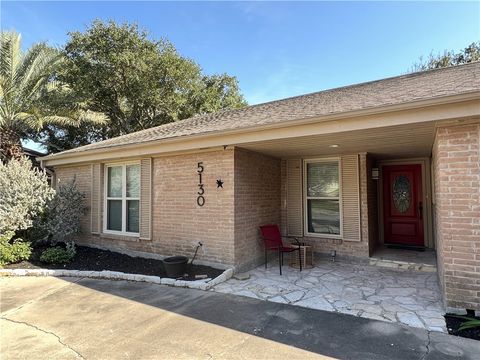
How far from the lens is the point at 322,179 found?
7648mm

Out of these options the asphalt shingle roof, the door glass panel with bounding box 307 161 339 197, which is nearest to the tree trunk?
the asphalt shingle roof

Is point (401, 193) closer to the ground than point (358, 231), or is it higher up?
higher up

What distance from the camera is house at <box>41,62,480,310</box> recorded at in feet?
13.0

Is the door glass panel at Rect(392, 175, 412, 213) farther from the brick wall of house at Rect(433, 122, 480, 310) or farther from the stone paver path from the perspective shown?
the brick wall of house at Rect(433, 122, 480, 310)

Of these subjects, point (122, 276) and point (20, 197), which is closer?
point (122, 276)

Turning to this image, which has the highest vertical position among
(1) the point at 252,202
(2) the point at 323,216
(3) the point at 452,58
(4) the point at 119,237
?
(3) the point at 452,58

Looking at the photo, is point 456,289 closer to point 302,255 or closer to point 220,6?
point 302,255

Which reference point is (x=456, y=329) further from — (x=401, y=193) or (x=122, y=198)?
(x=122, y=198)

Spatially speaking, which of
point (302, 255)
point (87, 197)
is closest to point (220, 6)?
point (87, 197)

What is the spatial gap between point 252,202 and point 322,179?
214 cm

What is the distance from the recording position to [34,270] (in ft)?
21.1

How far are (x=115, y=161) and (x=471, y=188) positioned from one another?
306 inches

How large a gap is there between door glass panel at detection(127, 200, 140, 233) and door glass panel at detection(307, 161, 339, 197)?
4560 mm

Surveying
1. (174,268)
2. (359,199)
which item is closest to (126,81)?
(174,268)
